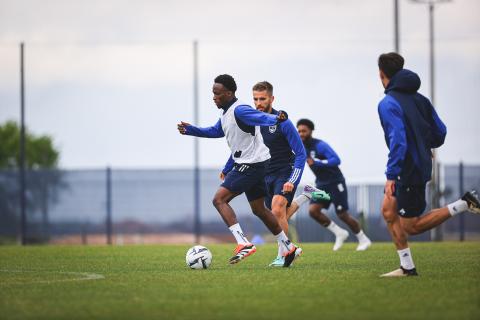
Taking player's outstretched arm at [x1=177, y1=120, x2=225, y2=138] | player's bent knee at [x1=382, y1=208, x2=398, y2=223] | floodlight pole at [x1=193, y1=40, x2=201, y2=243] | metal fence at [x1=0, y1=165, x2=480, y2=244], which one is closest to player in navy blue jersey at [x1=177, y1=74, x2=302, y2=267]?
player's outstretched arm at [x1=177, y1=120, x2=225, y2=138]

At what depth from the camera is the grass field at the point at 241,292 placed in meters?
7.71

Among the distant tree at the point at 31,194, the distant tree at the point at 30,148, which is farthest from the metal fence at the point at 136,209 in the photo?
the distant tree at the point at 30,148

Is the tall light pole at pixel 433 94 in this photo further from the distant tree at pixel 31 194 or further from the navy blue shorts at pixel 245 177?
the navy blue shorts at pixel 245 177

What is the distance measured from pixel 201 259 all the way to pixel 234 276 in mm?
1586

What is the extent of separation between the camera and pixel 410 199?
10.4m

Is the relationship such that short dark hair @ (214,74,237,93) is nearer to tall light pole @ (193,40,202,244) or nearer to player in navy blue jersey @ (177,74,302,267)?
player in navy blue jersey @ (177,74,302,267)

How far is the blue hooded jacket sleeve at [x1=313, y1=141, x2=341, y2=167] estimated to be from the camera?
1940cm

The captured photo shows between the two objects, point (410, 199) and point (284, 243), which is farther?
point (284, 243)

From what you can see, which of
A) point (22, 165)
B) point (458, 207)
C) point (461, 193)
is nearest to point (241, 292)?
point (458, 207)

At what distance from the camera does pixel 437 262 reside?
13.7m

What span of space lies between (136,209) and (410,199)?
23.4m

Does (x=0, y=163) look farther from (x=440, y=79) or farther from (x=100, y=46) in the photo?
(x=440, y=79)

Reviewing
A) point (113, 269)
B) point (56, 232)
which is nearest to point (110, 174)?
point (56, 232)

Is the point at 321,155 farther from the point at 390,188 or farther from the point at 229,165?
the point at 390,188
